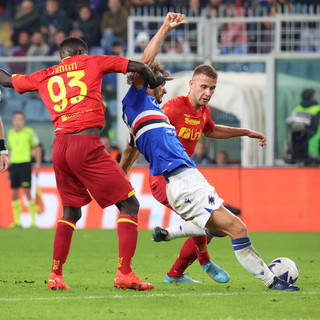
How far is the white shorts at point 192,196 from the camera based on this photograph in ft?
21.3

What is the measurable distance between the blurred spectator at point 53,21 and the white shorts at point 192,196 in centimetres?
1338

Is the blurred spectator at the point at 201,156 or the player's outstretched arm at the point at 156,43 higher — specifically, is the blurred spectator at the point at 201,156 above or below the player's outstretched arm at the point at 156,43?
below

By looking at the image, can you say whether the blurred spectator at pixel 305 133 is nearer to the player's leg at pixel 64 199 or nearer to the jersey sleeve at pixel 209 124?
the jersey sleeve at pixel 209 124

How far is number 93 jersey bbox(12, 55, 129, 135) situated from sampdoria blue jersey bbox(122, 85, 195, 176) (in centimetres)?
28

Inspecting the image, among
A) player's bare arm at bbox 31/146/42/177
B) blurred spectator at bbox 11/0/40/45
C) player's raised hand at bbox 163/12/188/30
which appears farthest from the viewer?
blurred spectator at bbox 11/0/40/45

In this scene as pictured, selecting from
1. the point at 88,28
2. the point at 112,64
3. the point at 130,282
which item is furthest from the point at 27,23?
the point at 130,282

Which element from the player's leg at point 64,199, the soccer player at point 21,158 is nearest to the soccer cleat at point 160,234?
the player's leg at point 64,199

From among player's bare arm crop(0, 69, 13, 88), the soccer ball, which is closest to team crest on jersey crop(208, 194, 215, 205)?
the soccer ball

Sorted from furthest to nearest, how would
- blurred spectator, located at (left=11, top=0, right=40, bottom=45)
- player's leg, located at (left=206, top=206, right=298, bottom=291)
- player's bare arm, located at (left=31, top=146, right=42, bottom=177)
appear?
blurred spectator, located at (left=11, top=0, right=40, bottom=45) < player's bare arm, located at (left=31, top=146, right=42, bottom=177) < player's leg, located at (left=206, top=206, right=298, bottom=291)

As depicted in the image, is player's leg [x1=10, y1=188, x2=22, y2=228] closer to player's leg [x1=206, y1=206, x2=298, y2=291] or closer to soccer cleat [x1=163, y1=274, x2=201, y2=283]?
soccer cleat [x1=163, y1=274, x2=201, y2=283]

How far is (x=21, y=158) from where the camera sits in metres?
14.8

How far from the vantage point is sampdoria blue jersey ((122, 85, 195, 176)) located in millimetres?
6680

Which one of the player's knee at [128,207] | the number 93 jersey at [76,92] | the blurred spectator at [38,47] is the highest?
the blurred spectator at [38,47]

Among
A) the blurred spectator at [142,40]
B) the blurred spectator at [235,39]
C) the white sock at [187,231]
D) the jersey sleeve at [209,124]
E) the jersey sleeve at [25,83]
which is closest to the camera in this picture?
the jersey sleeve at [25,83]
